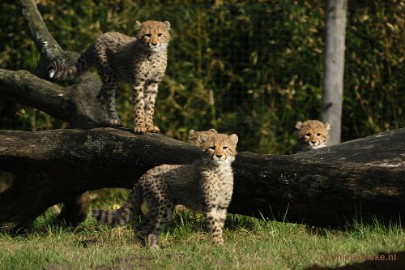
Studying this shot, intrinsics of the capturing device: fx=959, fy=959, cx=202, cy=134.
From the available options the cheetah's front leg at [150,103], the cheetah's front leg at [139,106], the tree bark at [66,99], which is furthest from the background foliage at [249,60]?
the cheetah's front leg at [139,106]

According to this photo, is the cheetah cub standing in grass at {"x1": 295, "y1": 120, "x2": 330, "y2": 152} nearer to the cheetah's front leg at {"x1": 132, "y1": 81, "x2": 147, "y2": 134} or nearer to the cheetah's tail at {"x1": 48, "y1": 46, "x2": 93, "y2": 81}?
the cheetah's front leg at {"x1": 132, "y1": 81, "x2": 147, "y2": 134}

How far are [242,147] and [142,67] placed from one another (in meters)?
2.71

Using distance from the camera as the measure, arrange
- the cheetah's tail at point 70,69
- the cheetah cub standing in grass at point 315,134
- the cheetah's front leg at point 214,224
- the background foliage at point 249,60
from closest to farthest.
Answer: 1. the cheetah's front leg at point 214,224
2. the cheetah's tail at point 70,69
3. the cheetah cub standing in grass at point 315,134
4. the background foliage at point 249,60

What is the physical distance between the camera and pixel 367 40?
34.0 ft

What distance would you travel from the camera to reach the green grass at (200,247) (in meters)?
5.66

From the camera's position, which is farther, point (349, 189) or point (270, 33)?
point (270, 33)

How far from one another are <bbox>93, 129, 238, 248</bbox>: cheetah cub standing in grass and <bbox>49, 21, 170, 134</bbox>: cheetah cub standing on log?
0.67 metres

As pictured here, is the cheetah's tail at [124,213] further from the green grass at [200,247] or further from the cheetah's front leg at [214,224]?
the cheetah's front leg at [214,224]

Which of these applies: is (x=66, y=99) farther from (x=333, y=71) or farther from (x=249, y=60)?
(x=249, y=60)

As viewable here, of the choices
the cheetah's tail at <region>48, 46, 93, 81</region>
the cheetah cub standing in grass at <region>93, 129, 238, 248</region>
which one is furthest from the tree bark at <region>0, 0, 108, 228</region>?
the cheetah cub standing in grass at <region>93, 129, 238, 248</region>

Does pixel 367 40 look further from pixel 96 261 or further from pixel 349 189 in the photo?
pixel 96 261

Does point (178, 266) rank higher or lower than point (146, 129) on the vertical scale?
lower

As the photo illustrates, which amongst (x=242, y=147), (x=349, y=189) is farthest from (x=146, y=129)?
(x=242, y=147)

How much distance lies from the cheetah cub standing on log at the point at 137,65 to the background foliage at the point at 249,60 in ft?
7.20
